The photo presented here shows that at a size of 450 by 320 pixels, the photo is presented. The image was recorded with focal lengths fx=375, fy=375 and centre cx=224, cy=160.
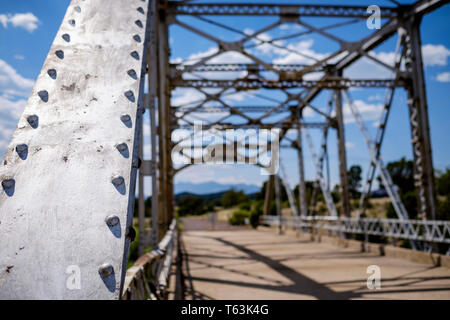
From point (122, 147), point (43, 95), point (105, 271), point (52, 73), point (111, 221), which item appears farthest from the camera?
point (52, 73)

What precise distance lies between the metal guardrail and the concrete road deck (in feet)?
4.19

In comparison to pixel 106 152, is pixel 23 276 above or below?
Result: below

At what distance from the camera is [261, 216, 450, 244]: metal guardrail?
34.0 ft

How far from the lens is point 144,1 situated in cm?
240

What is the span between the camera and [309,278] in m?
7.72

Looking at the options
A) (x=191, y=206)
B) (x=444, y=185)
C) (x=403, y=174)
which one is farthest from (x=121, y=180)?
(x=191, y=206)

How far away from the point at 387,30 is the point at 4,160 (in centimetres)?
1362

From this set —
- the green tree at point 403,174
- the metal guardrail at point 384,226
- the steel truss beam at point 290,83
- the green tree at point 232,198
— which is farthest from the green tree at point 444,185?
the green tree at point 232,198

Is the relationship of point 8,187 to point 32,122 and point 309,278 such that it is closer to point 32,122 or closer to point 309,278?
point 32,122

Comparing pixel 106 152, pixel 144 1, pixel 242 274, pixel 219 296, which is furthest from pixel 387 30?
pixel 106 152

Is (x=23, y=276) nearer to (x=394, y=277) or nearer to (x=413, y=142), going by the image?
(x=394, y=277)

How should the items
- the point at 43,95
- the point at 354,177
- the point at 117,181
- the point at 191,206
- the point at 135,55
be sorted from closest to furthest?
the point at 117,181 < the point at 43,95 < the point at 135,55 < the point at 354,177 < the point at 191,206

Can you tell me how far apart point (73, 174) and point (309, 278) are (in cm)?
706

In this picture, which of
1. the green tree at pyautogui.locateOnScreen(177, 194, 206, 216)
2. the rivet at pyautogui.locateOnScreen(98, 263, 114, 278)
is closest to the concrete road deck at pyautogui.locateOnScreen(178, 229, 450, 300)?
the rivet at pyautogui.locateOnScreen(98, 263, 114, 278)
